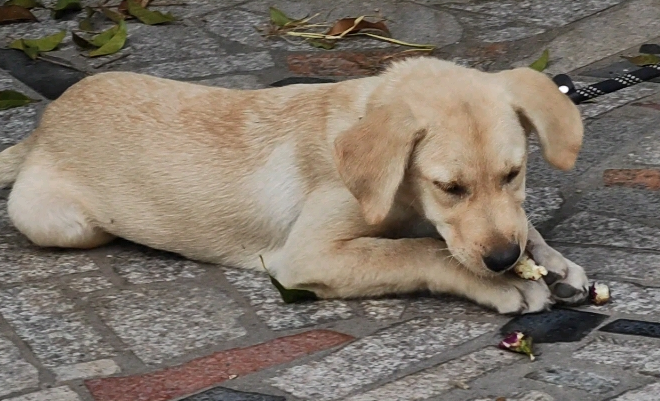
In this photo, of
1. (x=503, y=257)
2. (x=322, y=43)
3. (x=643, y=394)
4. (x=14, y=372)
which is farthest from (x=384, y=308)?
(x=322, y=43)

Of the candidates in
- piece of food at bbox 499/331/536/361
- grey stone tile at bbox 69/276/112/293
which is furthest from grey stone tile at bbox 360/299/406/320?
grey stone tile at bbox 69/276/112/293

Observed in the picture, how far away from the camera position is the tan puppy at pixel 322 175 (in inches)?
153

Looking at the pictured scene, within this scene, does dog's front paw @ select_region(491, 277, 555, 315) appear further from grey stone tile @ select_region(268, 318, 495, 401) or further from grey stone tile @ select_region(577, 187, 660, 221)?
grey stone tile @ select_region(577, 187, 660, 221)

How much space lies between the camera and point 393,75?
4.35m

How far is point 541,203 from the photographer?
5020mm

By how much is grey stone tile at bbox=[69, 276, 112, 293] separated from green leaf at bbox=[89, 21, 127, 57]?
2.64 meters

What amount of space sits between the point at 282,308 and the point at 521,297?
89cm

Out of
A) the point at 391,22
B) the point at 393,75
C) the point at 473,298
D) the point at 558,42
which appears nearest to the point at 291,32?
the point at 391,22

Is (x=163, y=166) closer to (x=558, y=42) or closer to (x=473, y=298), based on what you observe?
(x=473, y=298)

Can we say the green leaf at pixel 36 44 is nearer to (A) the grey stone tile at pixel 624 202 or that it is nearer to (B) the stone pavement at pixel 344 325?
(B) the stone pavement at pixel 344 325

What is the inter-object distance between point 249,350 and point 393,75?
1187 millimetres

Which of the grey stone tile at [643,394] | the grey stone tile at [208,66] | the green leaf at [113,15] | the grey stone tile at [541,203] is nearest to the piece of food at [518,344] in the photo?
the grey stone tile at [643,394]

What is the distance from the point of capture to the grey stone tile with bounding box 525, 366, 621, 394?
138 inches

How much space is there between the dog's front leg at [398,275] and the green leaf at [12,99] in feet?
8.44
